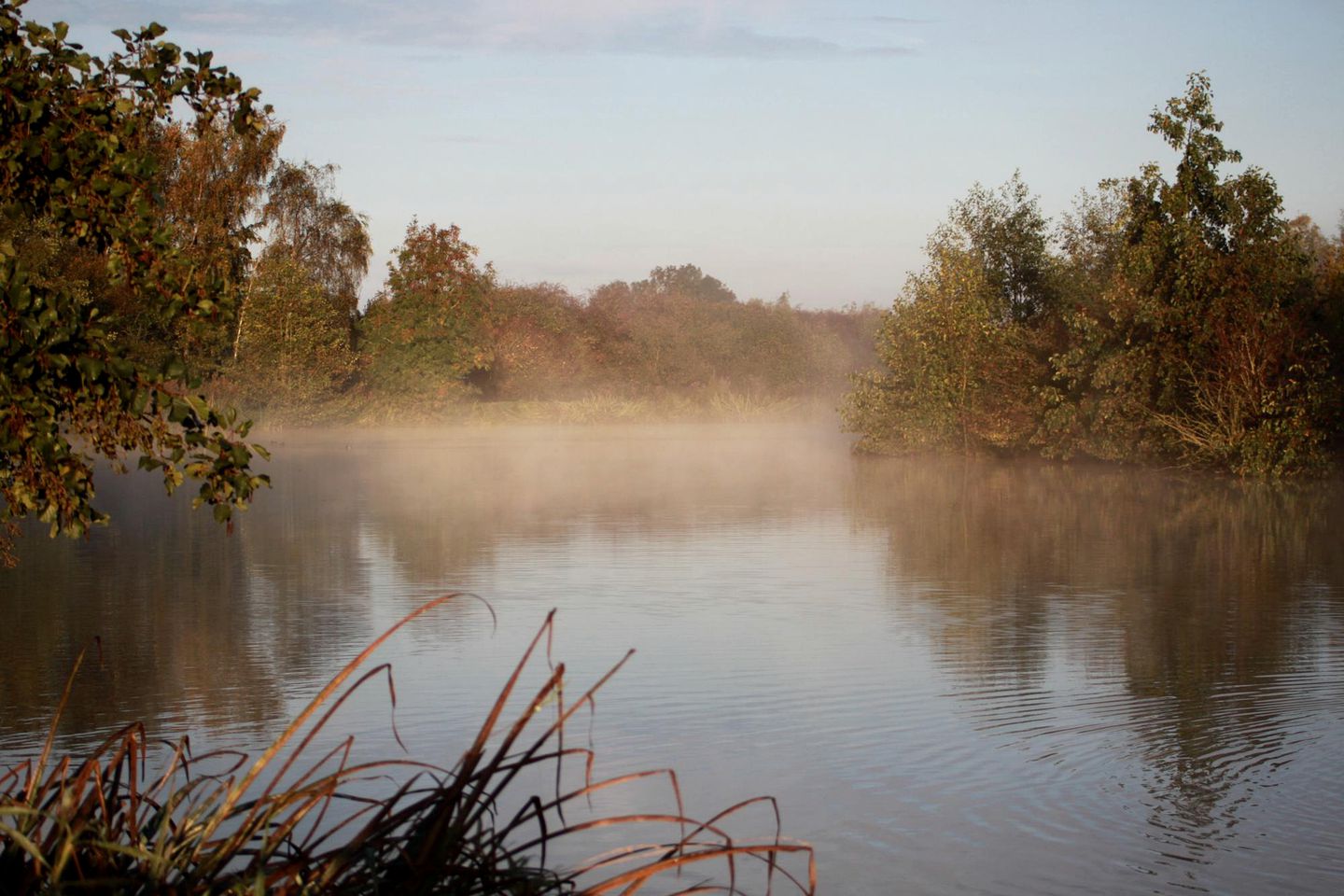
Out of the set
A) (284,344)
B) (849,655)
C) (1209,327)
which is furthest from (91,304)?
(284,344)

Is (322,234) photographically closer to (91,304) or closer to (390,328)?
(390,328)

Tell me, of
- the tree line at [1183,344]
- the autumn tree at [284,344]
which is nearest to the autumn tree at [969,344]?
the tree line at [1183,344]

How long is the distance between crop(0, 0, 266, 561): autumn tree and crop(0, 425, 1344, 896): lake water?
2.80 meters

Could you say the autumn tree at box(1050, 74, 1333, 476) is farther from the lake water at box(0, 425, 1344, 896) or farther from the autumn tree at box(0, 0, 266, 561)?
the autumn tree at box(0, 0, 266, 561)

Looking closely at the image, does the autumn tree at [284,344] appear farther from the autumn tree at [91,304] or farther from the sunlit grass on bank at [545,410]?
the autumn tree at [91,304]

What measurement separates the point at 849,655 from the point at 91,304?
631 cm

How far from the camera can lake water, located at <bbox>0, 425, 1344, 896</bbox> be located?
19.9ft

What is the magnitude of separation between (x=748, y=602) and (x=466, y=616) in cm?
224

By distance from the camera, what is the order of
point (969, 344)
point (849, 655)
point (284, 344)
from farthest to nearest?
point (284, 344), point (969, 344), point (849, 655)

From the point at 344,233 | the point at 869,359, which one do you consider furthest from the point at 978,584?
the point at 869,359

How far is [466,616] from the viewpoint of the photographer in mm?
11547

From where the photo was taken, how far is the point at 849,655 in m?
9.74

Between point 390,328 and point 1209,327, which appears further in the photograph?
point 390,328

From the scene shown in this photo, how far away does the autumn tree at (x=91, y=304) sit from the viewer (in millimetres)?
3902
